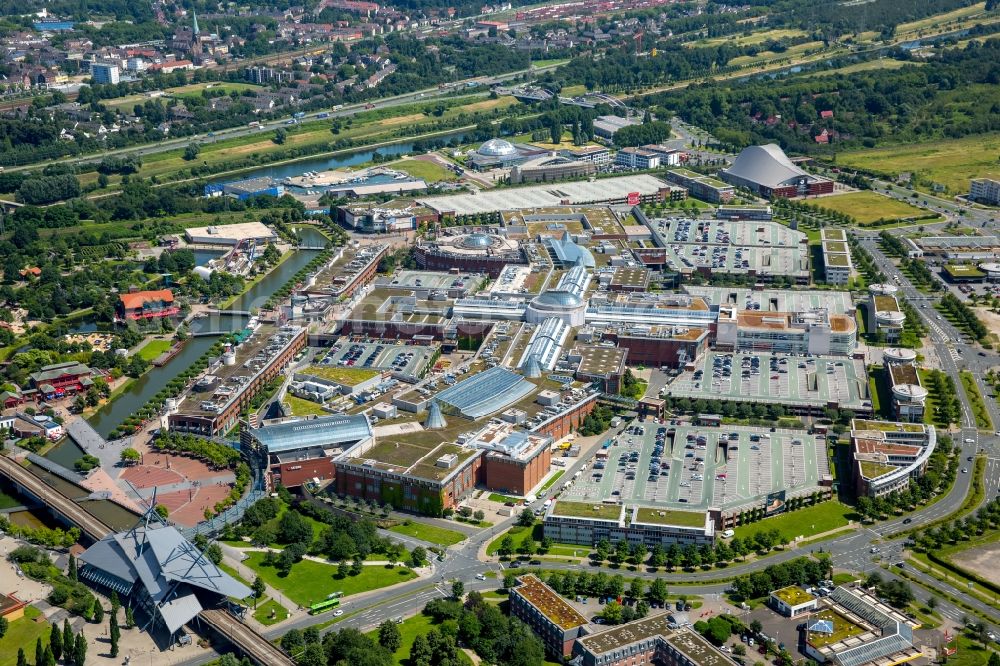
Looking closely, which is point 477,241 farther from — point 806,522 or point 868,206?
point 806,522

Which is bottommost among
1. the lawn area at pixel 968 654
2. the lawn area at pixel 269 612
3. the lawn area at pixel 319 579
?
the lawn area at pixel 968 654

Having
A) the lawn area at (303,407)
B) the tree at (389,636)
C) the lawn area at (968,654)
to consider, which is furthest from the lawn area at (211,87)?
the lawn area at (968,654)

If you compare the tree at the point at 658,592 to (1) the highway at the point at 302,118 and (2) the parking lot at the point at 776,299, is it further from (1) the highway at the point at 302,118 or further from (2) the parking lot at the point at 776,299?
(1) the highway at the point at 302,118

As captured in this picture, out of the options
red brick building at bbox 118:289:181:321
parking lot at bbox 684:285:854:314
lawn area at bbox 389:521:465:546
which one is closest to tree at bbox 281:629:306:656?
lawn area at bbox 389:521:465:546

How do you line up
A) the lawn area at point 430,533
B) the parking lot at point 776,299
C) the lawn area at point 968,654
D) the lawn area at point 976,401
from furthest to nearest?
the parking lot at point 776,299
the lawn area at point 976,401
the lawn area at point 430,533
the lawn area at point 968,654

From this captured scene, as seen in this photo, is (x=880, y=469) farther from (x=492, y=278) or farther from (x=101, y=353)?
(x=101, y=353)

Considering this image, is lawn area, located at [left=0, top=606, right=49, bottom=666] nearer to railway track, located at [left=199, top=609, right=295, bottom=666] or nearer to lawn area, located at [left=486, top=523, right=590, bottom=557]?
railway track, located at [left=199, top=609, right=295, bottom=666]
